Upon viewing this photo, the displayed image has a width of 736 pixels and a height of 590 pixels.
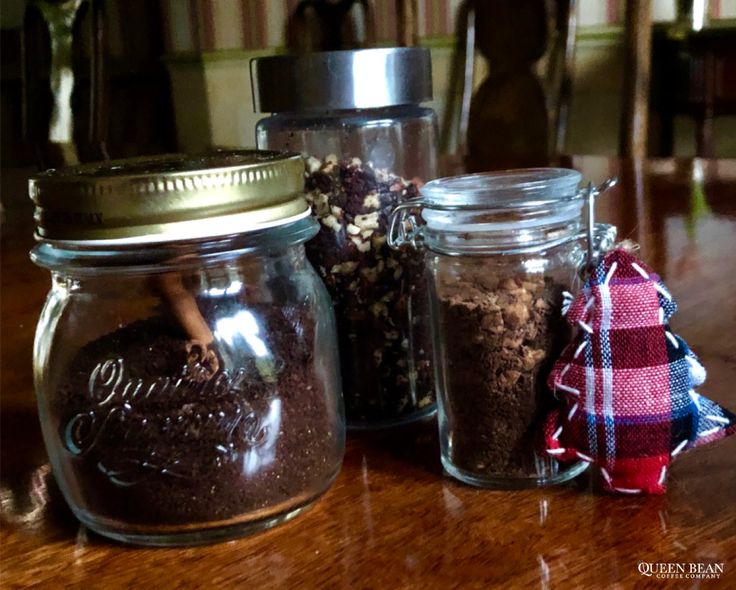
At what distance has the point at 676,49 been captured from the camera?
2162 millimetres

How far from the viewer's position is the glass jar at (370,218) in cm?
50

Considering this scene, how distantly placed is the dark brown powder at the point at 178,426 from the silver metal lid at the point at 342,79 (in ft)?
0.44

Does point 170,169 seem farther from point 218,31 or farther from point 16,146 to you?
point 16,146

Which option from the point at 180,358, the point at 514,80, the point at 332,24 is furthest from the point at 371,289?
the point at 332,24

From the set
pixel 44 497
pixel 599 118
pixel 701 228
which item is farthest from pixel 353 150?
pixel 599 118

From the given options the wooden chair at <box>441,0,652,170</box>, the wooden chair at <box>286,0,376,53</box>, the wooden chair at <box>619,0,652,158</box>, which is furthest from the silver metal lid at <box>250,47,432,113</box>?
the wooden chair at <box>286,0,376,53</box>

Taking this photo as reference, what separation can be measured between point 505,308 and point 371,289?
12cm

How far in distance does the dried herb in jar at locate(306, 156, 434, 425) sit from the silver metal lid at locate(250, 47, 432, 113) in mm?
46

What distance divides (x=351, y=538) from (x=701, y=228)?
67 centimetres

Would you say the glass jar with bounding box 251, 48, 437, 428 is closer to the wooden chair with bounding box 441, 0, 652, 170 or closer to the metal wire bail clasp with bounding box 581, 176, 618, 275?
the metal wire bail clasp with bounding box 581, 176, 618, 275

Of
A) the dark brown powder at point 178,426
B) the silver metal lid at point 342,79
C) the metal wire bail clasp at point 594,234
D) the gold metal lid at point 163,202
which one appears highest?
the silver metal lid at point 342,79

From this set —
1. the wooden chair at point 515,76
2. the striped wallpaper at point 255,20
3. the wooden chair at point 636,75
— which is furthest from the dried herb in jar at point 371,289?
the striped wallpaper at point 255,20

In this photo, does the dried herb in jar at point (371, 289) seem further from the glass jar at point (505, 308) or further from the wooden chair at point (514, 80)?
the wooden chair at point (514, 80)

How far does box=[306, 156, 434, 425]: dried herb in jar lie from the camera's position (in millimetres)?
500
